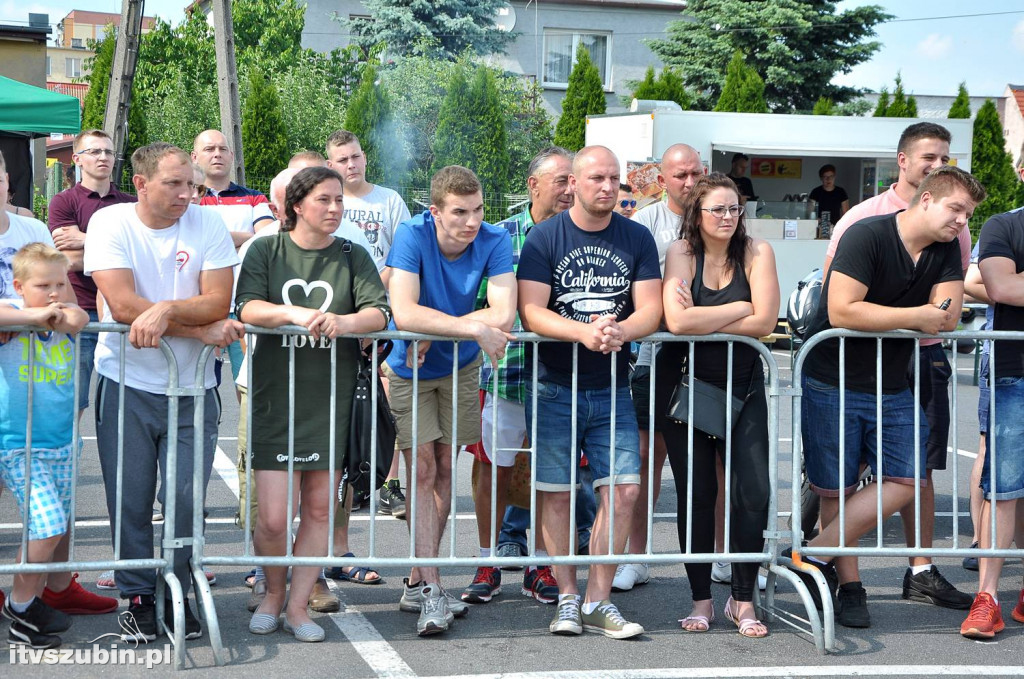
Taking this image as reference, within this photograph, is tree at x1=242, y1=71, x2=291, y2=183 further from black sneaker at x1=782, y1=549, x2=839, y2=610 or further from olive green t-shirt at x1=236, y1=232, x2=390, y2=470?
black sneaker at x1=782, y1=549, x2=839, y2=610

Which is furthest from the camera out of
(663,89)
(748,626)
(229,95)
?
(663,89)

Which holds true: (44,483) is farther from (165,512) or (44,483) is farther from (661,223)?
(661,223)

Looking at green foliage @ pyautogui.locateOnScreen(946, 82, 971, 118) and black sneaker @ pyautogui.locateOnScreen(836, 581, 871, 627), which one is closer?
black sneaker @ pyautogui.locateOnScreen(836, 581, 871, 627)

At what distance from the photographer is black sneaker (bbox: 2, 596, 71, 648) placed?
4668mm

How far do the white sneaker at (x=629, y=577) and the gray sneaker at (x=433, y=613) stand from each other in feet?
3.49

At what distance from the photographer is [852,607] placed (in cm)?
525

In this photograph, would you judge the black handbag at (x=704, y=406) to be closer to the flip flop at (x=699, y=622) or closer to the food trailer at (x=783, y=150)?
the flip flop at (x=699, y=622)

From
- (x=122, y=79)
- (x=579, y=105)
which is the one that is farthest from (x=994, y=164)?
(x=122, y=79)

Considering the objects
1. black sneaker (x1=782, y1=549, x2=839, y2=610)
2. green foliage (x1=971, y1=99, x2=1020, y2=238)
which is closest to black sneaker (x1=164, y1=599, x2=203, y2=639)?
black sneaker (x1=782, y1=549, x2=839, y2=610)

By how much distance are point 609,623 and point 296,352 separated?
1778 millimetres

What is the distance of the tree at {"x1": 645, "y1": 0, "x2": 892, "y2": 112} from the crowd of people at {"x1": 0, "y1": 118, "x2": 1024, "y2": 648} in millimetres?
26203

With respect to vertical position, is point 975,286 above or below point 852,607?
above

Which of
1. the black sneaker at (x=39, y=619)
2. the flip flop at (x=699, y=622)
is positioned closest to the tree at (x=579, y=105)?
the flip flop at (x=699, y=622)

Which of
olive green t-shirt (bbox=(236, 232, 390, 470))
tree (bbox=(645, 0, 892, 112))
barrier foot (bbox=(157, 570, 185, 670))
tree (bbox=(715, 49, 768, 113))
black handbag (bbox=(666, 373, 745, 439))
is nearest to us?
barrier foot (bbox=(157, 570, 185, 670))
